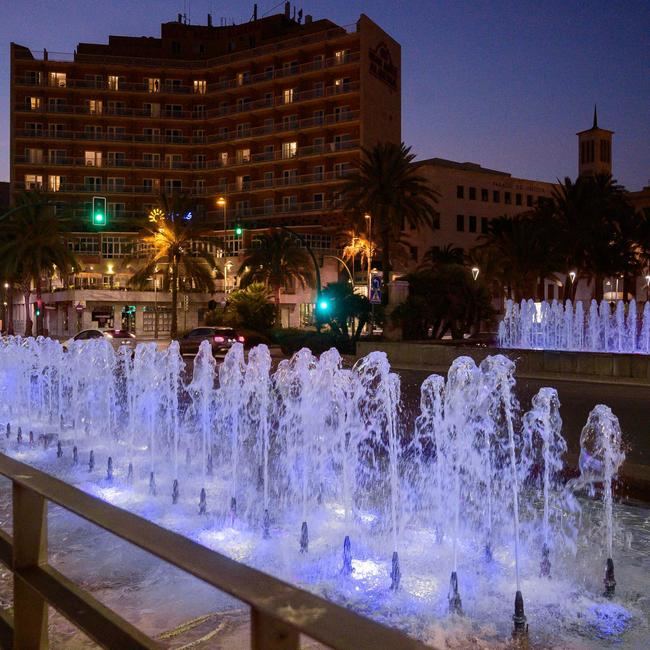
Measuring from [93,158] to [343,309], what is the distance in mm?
49165

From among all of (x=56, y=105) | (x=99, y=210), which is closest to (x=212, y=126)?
(x=56, y=105)

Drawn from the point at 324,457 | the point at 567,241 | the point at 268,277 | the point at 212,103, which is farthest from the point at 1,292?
the point at 324,457

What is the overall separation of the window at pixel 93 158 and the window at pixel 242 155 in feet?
44.5

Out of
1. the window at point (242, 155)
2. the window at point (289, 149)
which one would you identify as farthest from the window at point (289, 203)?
the window at point (242, 155)

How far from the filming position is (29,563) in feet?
8.75

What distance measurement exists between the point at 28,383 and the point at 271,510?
14.2m

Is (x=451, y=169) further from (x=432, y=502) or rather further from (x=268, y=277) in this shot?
(x=432, y=502)

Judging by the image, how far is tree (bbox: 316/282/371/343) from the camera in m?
35.8

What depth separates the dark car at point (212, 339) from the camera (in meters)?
39.5

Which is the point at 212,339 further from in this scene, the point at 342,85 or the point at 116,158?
the point at 116,158

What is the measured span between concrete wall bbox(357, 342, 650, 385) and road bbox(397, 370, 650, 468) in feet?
1.96

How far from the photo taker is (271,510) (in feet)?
27.7

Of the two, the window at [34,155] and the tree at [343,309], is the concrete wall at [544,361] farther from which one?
the window at [34,155]

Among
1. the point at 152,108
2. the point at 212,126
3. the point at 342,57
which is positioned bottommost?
the point at 212,126
